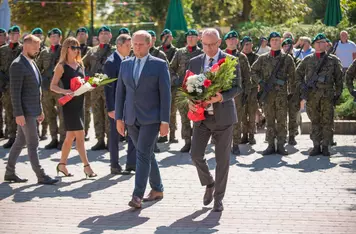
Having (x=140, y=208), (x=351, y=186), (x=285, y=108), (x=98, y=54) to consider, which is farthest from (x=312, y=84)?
(x=140, y=208)

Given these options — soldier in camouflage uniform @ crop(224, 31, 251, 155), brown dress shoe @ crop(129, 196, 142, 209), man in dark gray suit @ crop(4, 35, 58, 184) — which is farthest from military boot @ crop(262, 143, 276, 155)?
Result: brown dress shoe @ crop(129, 196, 142, 209)

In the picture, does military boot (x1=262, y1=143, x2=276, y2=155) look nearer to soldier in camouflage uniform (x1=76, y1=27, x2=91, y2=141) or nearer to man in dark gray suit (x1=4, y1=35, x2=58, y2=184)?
soldier in camouflage uniform (x1=76, y1=27, x2=91, y2=141)

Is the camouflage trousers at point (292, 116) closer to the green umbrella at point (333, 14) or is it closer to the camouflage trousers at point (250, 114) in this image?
the camouflage trousers at point (250, 114)

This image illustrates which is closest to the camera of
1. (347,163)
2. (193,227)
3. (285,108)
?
(193,227)

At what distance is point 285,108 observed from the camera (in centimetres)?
1373

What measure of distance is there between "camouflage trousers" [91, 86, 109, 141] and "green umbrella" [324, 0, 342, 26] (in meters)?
8.02

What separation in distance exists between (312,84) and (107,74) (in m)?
3.77

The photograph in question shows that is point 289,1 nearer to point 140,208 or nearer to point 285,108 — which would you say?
point 285,108

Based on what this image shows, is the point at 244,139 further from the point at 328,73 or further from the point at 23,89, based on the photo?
the point at 23,89

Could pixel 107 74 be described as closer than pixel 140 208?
No

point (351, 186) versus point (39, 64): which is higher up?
point (39, 64)

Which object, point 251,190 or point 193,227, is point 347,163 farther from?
point 193,227

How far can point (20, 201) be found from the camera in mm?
9750

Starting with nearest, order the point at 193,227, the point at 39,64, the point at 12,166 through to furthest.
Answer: the point at 193,227
the point at 12,166
the point at 39,64
